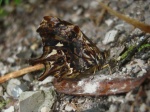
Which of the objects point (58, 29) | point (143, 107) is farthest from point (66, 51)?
point (143, 107)

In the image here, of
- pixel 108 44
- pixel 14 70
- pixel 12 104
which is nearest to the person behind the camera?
pixel 12 104

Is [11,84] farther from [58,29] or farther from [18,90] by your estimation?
[58,29]

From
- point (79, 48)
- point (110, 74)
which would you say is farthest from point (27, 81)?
point (110, 74)

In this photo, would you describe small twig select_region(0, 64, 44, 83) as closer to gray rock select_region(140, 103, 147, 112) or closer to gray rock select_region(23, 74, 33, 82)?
gray rock select_region(23, 74, 33, 82)

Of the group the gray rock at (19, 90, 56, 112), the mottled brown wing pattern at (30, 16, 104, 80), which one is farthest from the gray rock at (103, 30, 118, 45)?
the gray rock at (19, 90, 56, 112)

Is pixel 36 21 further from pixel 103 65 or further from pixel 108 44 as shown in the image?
pixel 103 65

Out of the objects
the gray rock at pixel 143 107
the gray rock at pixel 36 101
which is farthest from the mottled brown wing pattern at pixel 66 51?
the gray rock at pixel 143 107

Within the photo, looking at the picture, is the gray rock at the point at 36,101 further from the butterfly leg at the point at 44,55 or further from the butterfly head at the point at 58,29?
the butterfly head at the point at 58,29
